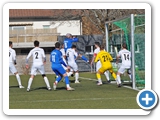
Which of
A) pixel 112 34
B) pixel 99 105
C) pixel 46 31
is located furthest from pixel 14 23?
pixel 99 105

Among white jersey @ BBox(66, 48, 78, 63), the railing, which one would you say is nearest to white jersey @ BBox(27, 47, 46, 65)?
white jersey @ BBox(66, 48, 78, 63)

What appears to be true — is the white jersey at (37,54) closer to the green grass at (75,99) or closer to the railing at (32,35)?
the green grass at (75,99)

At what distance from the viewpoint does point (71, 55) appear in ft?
78.9

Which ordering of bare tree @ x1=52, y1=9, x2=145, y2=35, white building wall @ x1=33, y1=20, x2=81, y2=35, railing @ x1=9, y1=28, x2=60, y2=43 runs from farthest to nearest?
white building wall @ x1=33, y1=20, x2=81, y2=35
railing @ x1=9, y1=28, x2=60, y2=43
bare tree @ x1=52, y1=9, x2=145, y2=35

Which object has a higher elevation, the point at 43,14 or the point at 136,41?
the point at 43,14

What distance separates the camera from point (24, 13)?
48312mm

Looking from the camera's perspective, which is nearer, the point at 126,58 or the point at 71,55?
the point at 126,58

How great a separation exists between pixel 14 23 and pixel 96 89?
28.6 metres

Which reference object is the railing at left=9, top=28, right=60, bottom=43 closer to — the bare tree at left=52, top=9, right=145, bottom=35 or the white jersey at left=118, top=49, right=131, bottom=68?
the bare tree at left=52, top=9, right=145, bottom=35

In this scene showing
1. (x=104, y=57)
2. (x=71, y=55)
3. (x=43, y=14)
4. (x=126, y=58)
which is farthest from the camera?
(x=43, y=14)

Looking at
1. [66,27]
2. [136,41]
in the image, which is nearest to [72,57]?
[136,41]

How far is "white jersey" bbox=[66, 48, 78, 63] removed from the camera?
2394 cm

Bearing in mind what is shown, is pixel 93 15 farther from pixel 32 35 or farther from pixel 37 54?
pixel 37 54

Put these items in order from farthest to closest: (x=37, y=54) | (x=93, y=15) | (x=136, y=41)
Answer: (x=93, y=15) → (x=136, y=41) → (x=37, y=54)
